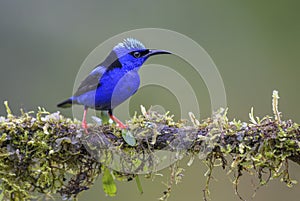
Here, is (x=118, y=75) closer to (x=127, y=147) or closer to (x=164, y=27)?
(x=127, y=147)

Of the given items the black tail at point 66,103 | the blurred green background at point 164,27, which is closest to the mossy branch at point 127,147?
the black tail at point 66,103

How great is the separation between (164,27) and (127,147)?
478cm

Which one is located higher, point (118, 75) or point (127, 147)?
point (118, 75)

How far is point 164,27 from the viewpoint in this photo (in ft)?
23.4

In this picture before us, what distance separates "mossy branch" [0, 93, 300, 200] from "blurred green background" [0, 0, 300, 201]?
136 inches

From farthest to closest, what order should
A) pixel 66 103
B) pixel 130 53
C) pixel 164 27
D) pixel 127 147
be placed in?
pixel 164 27 < pixel 66 103 < pixel 130 53 < pixel 127 147

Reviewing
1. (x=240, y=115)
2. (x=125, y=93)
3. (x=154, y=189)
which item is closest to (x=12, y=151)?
(x=125, y=93)

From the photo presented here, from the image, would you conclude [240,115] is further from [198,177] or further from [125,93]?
[125,93]

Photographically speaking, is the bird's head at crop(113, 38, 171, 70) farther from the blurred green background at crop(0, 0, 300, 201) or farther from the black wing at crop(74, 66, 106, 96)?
the blurred green background at crop(0, 0, 300, 201)

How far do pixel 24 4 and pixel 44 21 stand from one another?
461 mm

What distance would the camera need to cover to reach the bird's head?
9.51 feet

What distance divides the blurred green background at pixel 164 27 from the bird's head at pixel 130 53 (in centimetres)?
316

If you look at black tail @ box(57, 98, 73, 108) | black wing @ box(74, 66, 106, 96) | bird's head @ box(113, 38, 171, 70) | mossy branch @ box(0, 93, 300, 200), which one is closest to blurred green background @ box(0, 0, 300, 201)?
black tail @ box(57, 98, 73, 108)

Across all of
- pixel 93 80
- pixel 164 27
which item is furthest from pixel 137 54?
pixel 164 27
